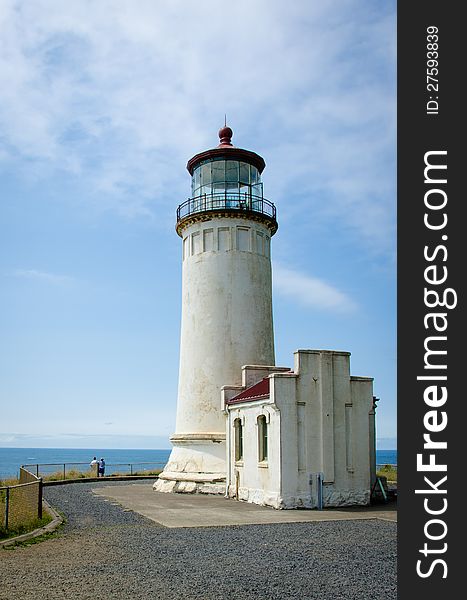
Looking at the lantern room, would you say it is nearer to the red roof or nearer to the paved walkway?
the red roof

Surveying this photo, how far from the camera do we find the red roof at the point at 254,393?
69.7ft

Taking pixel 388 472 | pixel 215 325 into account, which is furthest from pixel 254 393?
pixel 388 472

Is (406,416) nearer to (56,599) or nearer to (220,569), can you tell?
(220,569)

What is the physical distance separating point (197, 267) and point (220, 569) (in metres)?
16.9

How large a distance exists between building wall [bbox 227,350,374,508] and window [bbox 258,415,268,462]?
0.79 ft

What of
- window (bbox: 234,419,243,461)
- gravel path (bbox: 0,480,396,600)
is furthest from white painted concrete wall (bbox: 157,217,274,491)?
gravel path (bbox: 0,480,396,600)

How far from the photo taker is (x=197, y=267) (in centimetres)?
2650

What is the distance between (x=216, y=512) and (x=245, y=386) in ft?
21.6

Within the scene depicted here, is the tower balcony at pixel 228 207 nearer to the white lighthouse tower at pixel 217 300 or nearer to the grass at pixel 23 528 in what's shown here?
the white lighthouse tower at pixel 217 300

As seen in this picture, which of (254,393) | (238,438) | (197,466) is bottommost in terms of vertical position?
(197,466)

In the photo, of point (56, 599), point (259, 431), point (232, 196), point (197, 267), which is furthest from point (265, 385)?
point (56, 599)

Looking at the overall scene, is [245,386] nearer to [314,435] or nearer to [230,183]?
[314,435]

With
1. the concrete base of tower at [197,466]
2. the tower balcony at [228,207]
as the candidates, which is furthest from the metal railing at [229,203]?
the concrete base of tower at [197,466]

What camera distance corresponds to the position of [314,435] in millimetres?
19844
